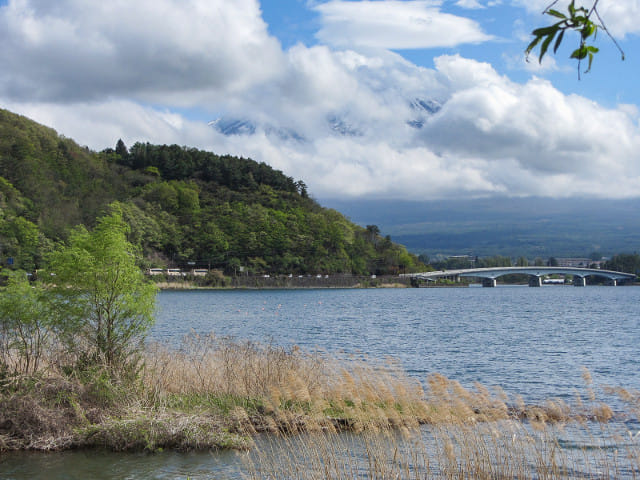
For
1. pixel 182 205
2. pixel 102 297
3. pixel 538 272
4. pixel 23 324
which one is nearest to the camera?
pixel 23 324

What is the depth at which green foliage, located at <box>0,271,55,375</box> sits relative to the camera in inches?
613

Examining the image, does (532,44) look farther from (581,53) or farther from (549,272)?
(549,272)

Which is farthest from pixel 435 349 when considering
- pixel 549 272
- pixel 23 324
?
pixel 549 272

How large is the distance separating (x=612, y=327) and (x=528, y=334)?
12.3m

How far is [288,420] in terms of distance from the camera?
51.3 ft

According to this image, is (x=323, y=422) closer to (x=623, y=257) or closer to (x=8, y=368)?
(x=8, y=368)

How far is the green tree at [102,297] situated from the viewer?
1583cm

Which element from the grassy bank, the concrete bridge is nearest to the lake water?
the grassy bank

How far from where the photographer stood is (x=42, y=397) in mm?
14070

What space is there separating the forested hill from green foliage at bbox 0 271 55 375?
321 feet

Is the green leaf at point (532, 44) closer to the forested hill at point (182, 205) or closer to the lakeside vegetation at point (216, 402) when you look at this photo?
the lakeside vegetation at point (216, 402)

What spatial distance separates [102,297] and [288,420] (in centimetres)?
581

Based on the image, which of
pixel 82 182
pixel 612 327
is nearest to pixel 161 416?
pixel 612 327

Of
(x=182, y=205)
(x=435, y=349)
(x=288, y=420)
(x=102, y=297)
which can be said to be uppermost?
(x=182, y=205)
